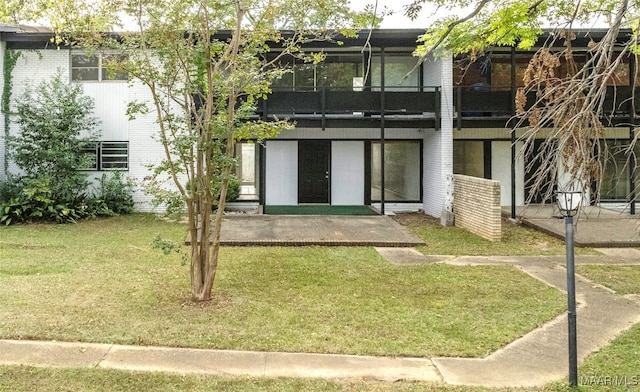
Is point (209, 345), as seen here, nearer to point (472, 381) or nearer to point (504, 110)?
point (472, 381)

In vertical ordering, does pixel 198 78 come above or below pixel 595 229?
above

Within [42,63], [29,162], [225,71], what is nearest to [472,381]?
[225,71]

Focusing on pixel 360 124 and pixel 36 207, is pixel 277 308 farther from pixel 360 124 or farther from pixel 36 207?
pixel 36 207

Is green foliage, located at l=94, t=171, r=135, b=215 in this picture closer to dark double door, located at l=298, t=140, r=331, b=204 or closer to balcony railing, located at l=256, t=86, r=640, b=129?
balcony railing, located at l=256, t=86, r=640, b=129

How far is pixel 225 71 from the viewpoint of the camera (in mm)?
6824

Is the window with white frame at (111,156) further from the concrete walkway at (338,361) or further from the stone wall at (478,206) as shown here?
the concrete walkway at (338,361)

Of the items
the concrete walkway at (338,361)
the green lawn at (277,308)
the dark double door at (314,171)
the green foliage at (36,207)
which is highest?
the dark double door at (314,171)

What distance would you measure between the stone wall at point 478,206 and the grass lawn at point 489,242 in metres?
0.24

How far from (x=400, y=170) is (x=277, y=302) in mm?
11439

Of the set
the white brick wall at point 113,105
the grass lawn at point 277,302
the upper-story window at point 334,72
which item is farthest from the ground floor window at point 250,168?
the grass lawn at point 277,302

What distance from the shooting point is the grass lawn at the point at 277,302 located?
503 cm

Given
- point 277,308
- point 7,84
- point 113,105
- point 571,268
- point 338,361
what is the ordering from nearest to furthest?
point 571,268
point 338,361
point 277,308
point 7,84
point 113,105

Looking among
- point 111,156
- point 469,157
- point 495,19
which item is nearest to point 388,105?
point 469,157

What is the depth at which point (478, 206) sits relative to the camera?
11.9 m
